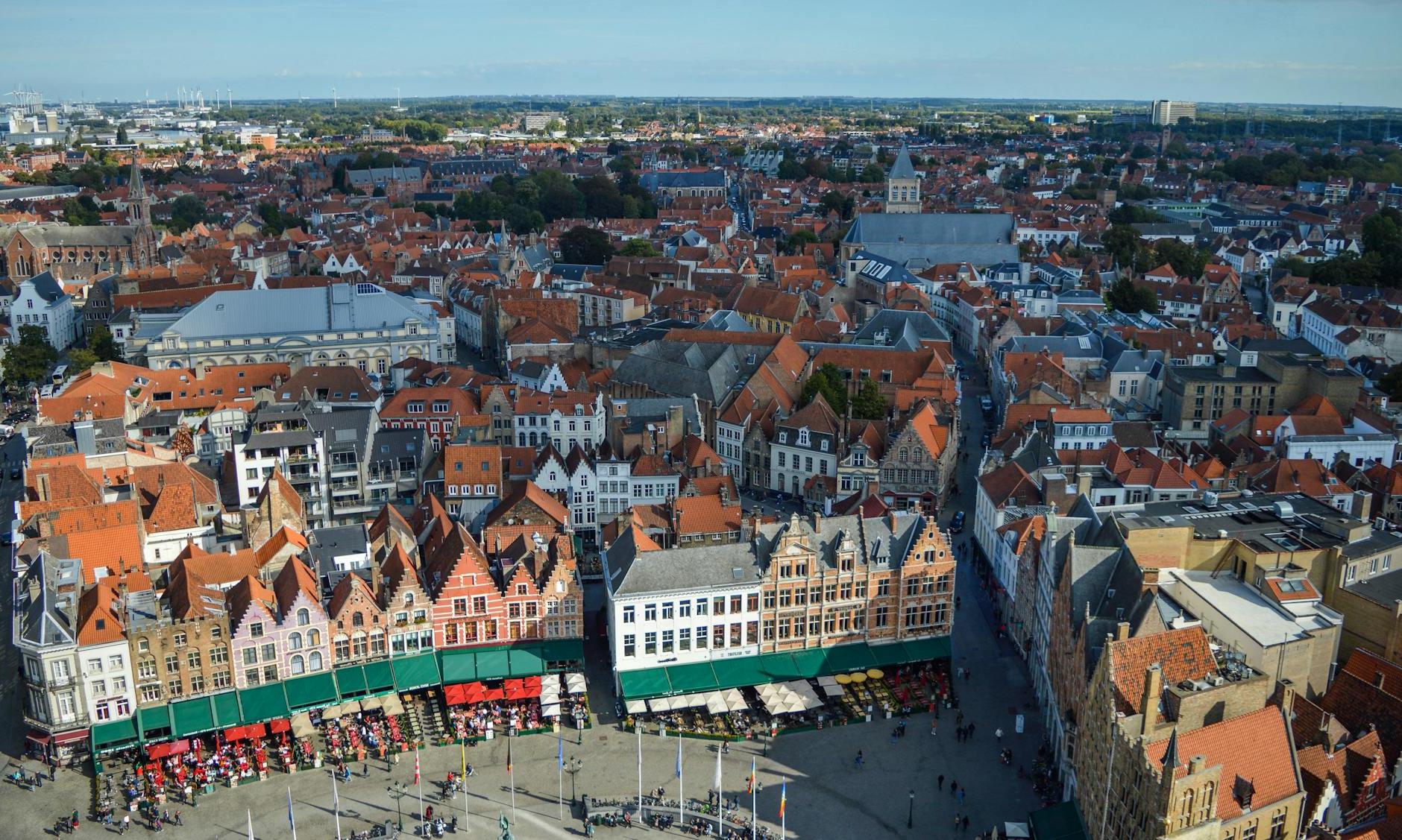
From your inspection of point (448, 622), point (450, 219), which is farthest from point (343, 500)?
point (450, 219)

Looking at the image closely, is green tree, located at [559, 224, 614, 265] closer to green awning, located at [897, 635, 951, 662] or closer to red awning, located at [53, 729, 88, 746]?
green awning, located at [897, 635, 951, 662]

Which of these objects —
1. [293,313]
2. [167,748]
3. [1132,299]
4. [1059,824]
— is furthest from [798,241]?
[1059,824]

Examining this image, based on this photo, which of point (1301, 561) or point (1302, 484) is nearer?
point (1301, 561)

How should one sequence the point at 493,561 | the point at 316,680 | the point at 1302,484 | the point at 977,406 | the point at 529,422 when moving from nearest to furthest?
the point at 316,680, the point at 493,561, the point at 1302,484, the point at 529,422, the point at 977,406

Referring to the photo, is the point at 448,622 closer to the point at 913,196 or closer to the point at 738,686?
the point at 738,686

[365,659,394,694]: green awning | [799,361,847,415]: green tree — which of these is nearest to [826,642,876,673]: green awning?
[365,659,394,694]: green awning

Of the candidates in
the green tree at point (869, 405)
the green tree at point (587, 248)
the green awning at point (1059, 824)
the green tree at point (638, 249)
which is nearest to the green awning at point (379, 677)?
the green awning at point (1059, 824)

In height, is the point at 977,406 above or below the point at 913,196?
below
